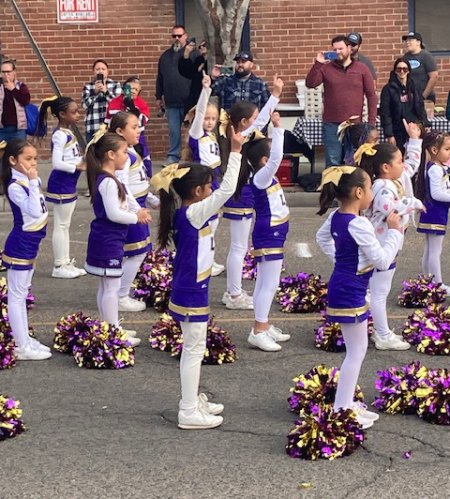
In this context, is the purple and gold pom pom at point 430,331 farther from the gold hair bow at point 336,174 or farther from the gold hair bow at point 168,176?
the gold hair bow at point 168,176

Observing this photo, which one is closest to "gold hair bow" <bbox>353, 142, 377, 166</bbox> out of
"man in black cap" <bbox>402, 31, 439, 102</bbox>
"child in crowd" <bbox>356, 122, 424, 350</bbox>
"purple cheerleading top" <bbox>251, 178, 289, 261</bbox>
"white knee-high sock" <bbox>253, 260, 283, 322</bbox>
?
"child in crowd" <bbox>356, 122, 424, 350</bbox>

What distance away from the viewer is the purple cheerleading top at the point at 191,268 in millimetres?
6945

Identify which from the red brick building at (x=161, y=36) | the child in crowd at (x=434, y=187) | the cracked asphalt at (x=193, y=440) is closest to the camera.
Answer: the cracked asphalt at (x=193, y=440)

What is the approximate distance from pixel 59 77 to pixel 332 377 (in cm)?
1259

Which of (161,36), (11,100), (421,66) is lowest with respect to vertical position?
(11,100)

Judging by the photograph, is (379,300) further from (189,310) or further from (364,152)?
(189,310)

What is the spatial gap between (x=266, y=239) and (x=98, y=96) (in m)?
8.16

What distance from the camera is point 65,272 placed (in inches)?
449

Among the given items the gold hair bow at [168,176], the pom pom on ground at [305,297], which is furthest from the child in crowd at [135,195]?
the gold hair bow at [168,176]

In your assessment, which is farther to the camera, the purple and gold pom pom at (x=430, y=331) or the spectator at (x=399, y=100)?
the spectator at (x=399, y=100)

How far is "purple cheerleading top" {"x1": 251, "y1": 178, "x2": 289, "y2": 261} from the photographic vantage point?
8781 mm

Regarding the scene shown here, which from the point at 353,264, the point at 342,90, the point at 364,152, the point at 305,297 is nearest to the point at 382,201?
the point at 364,152

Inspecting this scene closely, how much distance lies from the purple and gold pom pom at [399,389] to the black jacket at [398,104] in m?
8.74

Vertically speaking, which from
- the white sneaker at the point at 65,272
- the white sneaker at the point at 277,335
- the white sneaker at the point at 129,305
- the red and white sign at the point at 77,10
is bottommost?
the white sneaker at the point at 65,272
